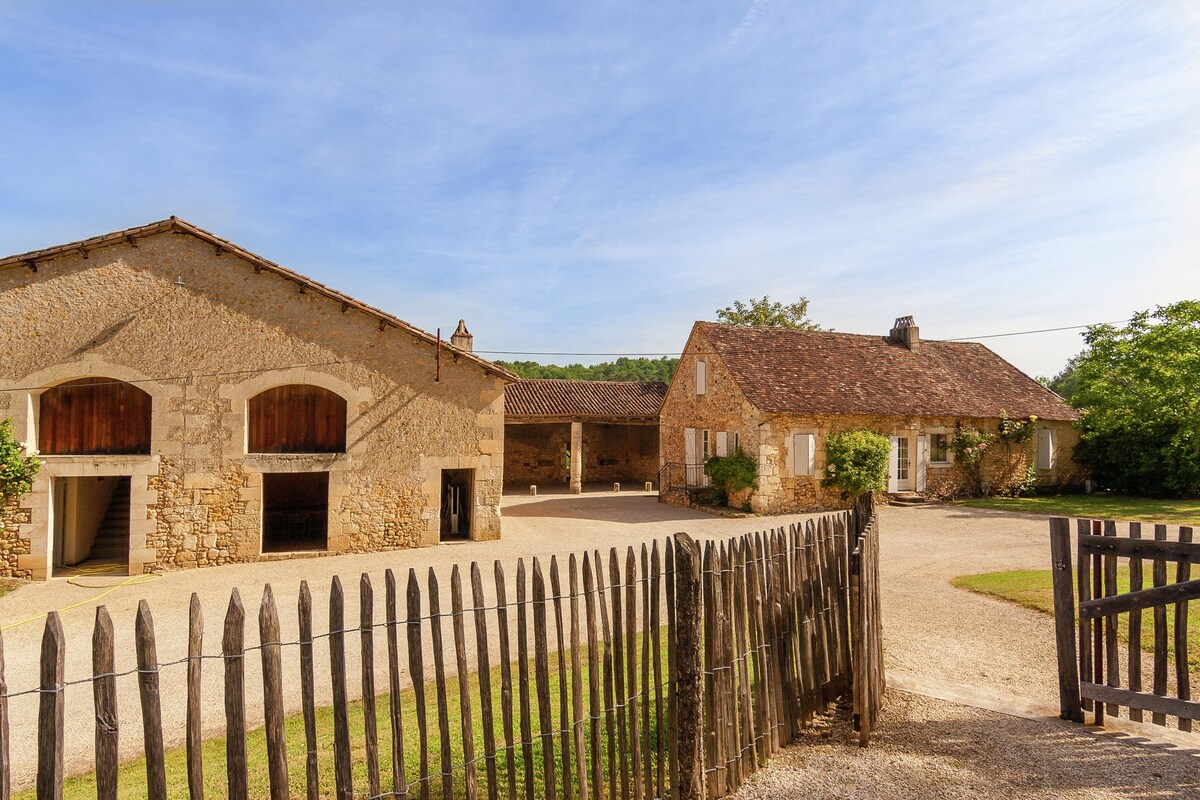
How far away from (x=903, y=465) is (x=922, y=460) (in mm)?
601

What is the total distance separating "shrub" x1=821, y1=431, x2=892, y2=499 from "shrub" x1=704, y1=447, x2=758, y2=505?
2.27m

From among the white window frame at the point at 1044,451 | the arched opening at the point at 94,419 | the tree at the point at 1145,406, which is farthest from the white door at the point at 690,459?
the arched opening at the point at 94,419

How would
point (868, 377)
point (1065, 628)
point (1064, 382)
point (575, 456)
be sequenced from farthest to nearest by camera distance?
point (1064, 382), point (575, 456), point (868, 377), point (1065, 628)

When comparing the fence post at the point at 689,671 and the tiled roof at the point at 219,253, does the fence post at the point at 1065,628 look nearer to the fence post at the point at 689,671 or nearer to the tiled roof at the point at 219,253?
the fence post at the point at 689,671

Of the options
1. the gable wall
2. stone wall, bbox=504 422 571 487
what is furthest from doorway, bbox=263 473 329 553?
the gable wall

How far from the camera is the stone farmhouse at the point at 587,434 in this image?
86.3ft

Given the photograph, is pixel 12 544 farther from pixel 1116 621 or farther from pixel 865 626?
pixel 1116 621

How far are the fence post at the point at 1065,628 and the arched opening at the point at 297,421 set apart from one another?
12.7 metres

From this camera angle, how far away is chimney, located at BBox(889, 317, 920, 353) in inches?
979

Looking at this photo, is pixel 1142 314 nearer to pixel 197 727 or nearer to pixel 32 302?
pixel 197 727

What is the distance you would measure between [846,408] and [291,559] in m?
15.1

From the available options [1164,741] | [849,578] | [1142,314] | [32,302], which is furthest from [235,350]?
[1142,314]

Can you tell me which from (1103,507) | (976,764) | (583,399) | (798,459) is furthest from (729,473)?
(976,764)

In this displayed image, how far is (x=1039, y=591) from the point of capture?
937cm
